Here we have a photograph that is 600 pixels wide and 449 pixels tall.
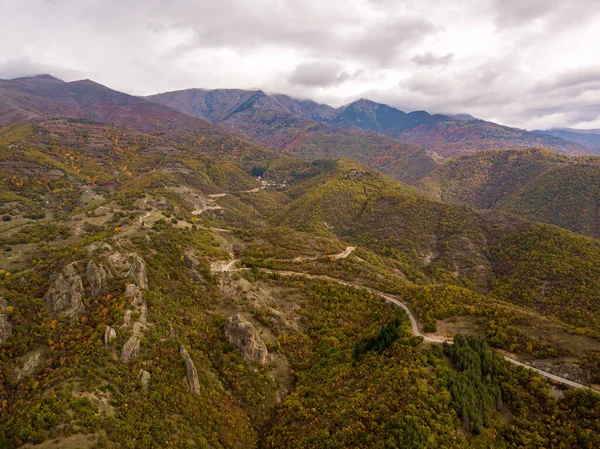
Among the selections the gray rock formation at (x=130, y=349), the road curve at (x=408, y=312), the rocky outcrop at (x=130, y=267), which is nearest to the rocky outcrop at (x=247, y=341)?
the gray rock formation at (x=130, y=349)

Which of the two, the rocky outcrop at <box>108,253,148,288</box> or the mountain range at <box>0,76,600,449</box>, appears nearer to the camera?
the mountain range at <box>0,76,600,449</box>

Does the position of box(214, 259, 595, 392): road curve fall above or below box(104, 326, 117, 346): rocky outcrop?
below

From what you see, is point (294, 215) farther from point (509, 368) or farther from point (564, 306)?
point (509, 368)

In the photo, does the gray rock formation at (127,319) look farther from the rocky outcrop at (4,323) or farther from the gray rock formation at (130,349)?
the rocky outcrop at (4,323)

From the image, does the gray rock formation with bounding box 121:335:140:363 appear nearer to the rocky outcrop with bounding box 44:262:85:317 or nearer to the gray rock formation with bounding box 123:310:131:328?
the gray rock formation with bounding box 123:310:131:328

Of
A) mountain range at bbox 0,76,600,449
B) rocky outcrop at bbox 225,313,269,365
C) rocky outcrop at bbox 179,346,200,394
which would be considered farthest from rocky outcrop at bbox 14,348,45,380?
rocky outcrop at bbox 225,313,269,365

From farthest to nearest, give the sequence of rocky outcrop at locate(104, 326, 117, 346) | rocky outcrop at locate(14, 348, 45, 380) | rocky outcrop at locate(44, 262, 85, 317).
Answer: rocky outcrop at locate(44, 262, 85, 317)
rocky outcrop at locate(104, 326, 117, 346)
rocky outcrop at locate(14, 348, 45, 380)
